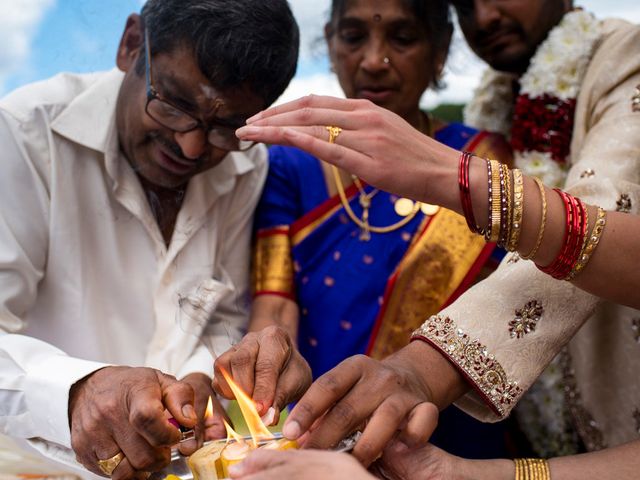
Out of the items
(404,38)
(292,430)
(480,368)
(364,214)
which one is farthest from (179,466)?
(404,38)

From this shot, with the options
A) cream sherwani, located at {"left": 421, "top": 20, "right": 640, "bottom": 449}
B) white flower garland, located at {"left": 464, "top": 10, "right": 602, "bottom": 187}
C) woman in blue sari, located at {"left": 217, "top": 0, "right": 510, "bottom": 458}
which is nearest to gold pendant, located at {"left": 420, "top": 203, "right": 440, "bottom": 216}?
woman in blue sari, located at {"left": 217, "top": 0, "right": 510, "bottom": 458}

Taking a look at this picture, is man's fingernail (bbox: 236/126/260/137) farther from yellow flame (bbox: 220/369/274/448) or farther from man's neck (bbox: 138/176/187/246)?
man's neck (bbox: 138/176/187/246)

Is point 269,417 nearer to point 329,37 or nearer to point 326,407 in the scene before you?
point 326,407

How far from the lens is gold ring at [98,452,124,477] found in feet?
4.30

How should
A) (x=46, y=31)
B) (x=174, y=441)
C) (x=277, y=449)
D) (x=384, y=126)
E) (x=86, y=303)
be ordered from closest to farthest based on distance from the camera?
(x=277, y=449), (x=174, y=441), (x=384, y=126), (x=46, y=31), (x=86, y=303)

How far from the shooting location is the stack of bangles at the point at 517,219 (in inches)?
58.1

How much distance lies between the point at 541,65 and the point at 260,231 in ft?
3.35

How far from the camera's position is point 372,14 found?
85.0 inches

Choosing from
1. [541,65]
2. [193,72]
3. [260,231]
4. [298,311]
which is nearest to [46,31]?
[193,72]

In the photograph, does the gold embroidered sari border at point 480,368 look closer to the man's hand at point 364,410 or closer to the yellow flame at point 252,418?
the man's hand at point 364,410

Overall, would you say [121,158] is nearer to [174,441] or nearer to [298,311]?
[298,311]

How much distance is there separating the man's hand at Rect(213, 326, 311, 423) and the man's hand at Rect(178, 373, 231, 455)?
0.05 meters

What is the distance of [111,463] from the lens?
1.31 metres

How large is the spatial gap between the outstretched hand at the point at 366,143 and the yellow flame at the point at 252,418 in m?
0.47
